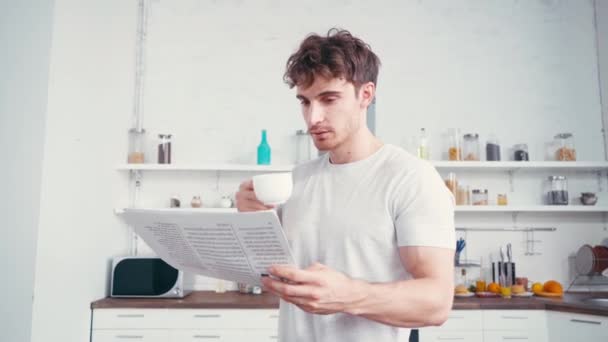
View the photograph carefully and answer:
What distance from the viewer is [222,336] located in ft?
8.34

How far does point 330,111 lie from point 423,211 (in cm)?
36

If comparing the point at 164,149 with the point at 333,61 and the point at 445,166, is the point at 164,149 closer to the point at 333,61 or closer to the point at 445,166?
the point at 445,166

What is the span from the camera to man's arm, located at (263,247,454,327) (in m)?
0.81

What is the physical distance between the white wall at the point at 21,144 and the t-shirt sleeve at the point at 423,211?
5.15ft

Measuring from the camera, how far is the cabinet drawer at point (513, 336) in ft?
8.37

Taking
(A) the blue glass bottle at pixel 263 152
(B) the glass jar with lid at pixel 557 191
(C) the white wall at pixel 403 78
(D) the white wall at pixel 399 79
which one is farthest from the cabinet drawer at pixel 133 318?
(B) the glass jar with lid at pixel 557 191

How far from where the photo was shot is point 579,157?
3240 millimetres

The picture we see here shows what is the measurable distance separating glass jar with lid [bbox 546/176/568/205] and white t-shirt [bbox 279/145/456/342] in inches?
94.3

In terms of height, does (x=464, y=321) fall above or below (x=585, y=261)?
below

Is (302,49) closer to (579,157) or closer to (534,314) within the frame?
(534,314)

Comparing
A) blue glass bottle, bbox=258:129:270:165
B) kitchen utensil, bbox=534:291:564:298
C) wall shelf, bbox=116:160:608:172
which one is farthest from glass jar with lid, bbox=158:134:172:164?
kitchen utensil, bbox=534:291:564:298

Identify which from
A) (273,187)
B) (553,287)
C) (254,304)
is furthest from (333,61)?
(553,287)

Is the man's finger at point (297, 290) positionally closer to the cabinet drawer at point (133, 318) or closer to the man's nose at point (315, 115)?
the man's nose at point (315, 115)

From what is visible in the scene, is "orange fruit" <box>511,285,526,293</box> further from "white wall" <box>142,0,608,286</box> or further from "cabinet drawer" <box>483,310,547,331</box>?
"white wall" <box>142,0,608,286</box>
